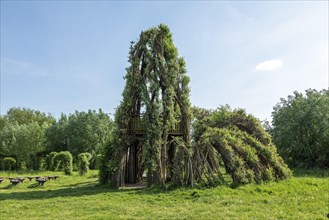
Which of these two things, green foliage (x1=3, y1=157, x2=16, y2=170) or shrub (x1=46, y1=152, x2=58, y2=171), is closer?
shrub (x1=46, y1=152, x2=58, y2=171)

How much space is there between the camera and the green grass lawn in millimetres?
8383

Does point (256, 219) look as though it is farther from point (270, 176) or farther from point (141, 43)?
point (141, 43)

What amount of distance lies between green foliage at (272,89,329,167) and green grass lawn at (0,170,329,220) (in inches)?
448

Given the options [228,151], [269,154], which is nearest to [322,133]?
[269,154]

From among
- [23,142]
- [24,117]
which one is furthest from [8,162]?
[24,117]

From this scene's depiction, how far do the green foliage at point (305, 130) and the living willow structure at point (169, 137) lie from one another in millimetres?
8809

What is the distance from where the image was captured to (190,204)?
10055mm

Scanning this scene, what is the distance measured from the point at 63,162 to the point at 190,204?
72.2ft

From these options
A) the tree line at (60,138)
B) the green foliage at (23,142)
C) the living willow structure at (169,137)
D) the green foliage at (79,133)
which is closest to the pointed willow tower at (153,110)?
the living willow structure at (169,137)

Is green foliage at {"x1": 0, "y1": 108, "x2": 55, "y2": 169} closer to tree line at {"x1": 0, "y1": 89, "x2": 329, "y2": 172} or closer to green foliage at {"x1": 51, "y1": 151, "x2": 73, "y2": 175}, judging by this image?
tree line at {"x1": 0, "y1": 89, "x2": 329, "y2": 172}

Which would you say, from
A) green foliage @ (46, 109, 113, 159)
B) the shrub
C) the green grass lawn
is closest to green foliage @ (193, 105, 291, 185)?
the green grass lawn

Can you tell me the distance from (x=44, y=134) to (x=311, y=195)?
1521 inches

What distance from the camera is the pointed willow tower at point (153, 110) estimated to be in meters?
14.6

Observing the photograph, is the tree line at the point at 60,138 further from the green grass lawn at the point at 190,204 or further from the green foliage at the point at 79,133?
the green grass lawn at the point at 190,204
